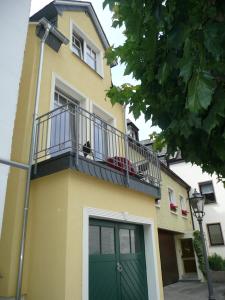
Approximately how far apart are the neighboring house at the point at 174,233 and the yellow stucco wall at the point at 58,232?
31.1 ft

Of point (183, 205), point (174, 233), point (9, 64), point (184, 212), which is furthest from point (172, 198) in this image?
point (9, 64)

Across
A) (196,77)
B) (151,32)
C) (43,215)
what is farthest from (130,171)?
(196,77)

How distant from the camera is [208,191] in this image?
67.1 ft

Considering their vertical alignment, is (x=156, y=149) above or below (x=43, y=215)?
above

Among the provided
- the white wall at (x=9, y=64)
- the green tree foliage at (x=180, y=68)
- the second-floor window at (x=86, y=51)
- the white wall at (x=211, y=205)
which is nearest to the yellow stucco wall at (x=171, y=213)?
the white wall at (x=211, y=205)

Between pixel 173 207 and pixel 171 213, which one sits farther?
pixel 173 207

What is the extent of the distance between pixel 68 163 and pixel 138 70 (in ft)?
8.03

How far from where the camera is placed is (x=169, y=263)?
15.6m

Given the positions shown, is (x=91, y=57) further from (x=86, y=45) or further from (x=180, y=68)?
(x=180, y=68)

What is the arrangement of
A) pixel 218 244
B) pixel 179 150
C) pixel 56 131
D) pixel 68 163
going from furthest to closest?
pixel 218 244, pixel 56 131, pixel 68 163, pixel 179 150

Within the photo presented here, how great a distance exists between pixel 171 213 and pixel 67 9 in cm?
1158

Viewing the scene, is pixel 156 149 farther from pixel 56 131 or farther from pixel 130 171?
pixel 56 131

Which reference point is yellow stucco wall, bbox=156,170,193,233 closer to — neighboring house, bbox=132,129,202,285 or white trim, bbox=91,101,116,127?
neighboring house, bbox=132,129,202,285

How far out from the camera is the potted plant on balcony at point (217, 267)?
16516 millimetres
